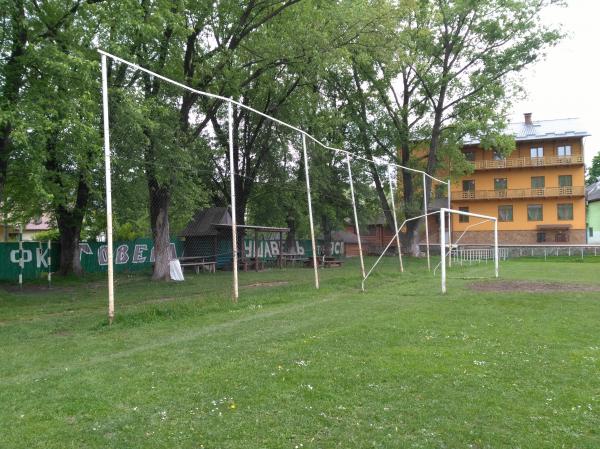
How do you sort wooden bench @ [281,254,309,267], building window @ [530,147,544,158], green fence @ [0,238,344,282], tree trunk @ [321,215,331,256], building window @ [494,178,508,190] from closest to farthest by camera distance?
green fence @ [0,238,344,282]
wooden bench @ [281,254,309,267]
tree trunk @ [321,215,331,256]
building window @ [530,147,544,158]
building window @ [494,178,508,190]

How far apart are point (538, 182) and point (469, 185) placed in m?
6.15

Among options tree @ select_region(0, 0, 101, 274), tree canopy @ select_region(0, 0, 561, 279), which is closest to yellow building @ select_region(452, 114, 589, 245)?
tree canopy @ select_region(0, 0, 561, 279)

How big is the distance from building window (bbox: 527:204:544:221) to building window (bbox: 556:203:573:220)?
1420 millimetres

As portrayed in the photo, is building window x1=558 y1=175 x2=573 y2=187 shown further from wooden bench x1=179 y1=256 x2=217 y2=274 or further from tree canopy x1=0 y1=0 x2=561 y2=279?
wooden bench x1=179 y1=256 x2=217 y2=274

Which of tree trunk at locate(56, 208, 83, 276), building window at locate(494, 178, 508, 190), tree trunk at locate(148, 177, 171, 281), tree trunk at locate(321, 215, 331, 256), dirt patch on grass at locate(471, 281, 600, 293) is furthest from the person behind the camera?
building window at locate(494, 178, 508, 190)

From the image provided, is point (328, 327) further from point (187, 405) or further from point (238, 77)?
point (238, 77)

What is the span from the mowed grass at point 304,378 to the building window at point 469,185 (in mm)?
41604

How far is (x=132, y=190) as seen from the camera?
15.9m

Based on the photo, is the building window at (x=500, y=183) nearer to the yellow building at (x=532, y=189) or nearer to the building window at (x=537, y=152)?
the yellow building at (x=532, y=189)

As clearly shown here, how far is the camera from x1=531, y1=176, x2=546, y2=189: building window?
47969 millimetres

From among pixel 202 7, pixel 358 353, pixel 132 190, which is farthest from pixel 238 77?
pixel 358 353

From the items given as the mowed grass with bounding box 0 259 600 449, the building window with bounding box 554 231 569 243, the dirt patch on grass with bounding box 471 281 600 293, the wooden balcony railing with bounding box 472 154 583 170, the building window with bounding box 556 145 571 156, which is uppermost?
the building window with bounding box 556 145 571 156

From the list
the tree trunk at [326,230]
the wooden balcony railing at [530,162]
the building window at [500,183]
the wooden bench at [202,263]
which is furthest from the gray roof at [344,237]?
the wooden bench at [202,263]

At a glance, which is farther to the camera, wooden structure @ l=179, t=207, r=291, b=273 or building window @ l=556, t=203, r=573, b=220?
building window @ l=556, t=203, r=573, b=220
